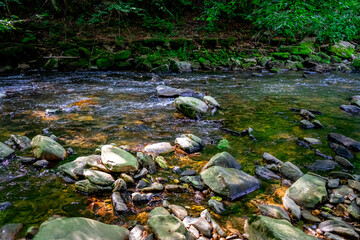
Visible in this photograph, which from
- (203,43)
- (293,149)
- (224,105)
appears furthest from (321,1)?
(293,149)

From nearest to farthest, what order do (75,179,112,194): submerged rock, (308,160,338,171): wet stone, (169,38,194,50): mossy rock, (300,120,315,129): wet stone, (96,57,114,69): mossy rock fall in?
(75,179,112,194): submerged rock
(308,160,338,171): wet stone
(300,120,315,129): wet stone
(96,57,114,69): mossy rock
(169,38,194,50): mossy rock

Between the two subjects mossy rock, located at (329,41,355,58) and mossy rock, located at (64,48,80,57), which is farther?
mossy rock, located at (329,41,355,58)

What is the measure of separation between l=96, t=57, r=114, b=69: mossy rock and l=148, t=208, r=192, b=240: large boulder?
1013 cm

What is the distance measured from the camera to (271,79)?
30.9ft

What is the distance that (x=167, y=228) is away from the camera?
176 centimetres

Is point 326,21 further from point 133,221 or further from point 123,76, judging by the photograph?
point 133,221

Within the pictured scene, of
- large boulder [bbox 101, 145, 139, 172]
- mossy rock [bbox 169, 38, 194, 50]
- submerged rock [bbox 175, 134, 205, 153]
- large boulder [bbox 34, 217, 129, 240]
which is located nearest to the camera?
large boulder [bbox 34, 217, 129, 240]

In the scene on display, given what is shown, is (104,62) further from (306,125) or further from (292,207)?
(292,207)

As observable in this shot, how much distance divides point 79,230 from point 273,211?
1.69 m

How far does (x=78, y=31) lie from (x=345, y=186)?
14.1m

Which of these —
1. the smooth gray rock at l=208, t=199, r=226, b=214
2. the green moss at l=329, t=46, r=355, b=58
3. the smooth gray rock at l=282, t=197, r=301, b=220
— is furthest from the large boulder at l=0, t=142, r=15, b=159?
the green moss at l=329, t=46, r=355, b=58

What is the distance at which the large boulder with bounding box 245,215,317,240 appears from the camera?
5.18ft

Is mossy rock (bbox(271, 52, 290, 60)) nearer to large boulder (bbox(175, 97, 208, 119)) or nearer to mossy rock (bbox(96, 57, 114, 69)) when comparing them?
mossy rock (bbox(96, 57, 114, 69))

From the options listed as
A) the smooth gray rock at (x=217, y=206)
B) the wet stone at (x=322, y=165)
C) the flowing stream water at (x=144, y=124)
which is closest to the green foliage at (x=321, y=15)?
the flowing stream water at (x=144, y=124)
